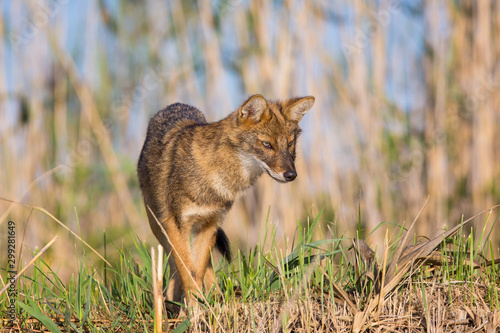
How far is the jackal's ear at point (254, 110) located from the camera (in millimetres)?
4121

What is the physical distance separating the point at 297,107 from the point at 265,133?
370 millimetres

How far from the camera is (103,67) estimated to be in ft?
22.8

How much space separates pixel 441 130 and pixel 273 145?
3680 mm

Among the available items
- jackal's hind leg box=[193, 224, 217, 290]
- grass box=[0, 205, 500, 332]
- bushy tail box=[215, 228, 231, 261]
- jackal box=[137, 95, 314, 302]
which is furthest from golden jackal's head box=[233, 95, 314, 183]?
grass box=[0, 205, 500, 332]

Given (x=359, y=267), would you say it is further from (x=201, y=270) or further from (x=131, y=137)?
(x=131, y=137)

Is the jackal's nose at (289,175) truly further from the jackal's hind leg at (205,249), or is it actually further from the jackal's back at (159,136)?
the jackal's back at (159,136)

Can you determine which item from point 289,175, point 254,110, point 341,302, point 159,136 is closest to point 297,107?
point 254,110

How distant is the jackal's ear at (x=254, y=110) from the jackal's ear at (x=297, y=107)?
205mm

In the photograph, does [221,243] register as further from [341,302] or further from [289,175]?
[341,302]

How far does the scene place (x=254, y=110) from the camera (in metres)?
4.20

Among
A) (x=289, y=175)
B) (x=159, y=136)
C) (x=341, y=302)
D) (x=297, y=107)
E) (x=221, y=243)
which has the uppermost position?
(x=297, y=107)

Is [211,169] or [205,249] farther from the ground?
[211,169]

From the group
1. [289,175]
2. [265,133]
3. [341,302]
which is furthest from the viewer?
[265,133]

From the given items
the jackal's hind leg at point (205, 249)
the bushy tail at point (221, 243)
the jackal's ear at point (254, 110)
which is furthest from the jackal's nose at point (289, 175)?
the bushy tail at point (221, 243)
